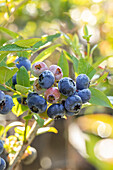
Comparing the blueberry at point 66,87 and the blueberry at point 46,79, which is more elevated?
the blueberry at point 46,79

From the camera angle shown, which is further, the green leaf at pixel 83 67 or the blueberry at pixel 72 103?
the green leaf at pixel 83 67

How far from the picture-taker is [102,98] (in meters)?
0.57

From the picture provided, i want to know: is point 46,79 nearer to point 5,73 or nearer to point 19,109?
point 5,73

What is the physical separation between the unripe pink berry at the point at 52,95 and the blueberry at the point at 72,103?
0.03 meters

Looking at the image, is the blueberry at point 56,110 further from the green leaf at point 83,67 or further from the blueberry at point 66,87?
the green leaf at point 83,67

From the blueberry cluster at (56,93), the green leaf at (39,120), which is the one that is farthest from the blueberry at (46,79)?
the green leaf at (39,120)

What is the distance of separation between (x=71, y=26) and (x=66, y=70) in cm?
133

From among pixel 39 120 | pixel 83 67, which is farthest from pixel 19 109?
pixel 83 67

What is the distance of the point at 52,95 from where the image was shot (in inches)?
20.5

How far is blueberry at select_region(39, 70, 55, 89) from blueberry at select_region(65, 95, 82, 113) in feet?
0.19

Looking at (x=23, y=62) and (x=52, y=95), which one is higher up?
(x=23, y=62)

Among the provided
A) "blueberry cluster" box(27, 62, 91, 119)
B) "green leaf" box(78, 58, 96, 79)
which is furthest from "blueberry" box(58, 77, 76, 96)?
"green leaf" box(78, 58, 96, 79)

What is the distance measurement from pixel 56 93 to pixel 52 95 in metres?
0.01

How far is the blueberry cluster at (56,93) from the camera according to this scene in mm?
511
